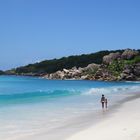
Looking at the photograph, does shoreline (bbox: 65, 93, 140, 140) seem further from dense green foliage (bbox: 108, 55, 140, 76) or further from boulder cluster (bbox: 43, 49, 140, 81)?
dense green foliage (bbox: 108, 55, 140, 76)

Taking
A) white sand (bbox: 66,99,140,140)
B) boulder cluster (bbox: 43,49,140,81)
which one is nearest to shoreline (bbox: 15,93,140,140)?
white sand (bbox: 66,99,140,140)

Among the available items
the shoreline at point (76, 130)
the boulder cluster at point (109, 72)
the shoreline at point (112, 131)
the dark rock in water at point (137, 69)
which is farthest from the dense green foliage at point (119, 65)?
the shoreline at point (112, 131)

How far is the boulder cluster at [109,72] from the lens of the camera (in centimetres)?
14025

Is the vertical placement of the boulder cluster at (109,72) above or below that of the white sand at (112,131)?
above

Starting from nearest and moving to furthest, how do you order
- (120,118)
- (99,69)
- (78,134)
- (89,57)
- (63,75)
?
(78,134) → (120,118) → (99,69) → (63,75) → (89,57)

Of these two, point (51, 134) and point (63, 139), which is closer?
point (63, 139)

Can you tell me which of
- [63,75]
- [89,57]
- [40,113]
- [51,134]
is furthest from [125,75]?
[51,134]

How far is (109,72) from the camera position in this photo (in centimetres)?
14812

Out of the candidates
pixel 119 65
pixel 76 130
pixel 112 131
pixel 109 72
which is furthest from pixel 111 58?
pixel 112 131

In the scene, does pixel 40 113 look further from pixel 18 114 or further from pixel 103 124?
pixel 103 124

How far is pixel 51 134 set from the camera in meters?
19.8

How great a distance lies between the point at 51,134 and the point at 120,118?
7273 mm

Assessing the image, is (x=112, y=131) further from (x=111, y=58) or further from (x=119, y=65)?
(x=111, y=58)

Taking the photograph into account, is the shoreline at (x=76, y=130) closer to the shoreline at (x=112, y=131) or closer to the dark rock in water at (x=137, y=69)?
the shoreline at (x=112, y=131)
